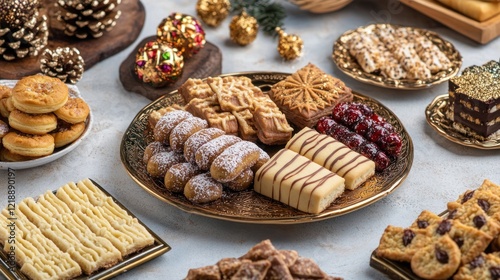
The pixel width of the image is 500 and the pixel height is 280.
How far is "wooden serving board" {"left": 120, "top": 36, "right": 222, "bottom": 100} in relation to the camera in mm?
3164

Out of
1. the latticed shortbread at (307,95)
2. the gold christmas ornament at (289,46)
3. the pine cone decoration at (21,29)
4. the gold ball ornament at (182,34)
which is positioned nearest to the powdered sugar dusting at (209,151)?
the latticed shortbread at (307,95)

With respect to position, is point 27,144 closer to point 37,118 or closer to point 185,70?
point 37,118

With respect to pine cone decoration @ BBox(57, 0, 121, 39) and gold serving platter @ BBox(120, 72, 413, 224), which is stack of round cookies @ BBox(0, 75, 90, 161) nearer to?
gold serving platter @ BBox(120, 72, 413, 224)

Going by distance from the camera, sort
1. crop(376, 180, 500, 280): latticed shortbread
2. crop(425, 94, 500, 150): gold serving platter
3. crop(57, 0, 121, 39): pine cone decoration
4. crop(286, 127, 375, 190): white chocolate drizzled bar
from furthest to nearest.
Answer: crop(57, 0, 121, 39): pine cone decoration, crop(425, 94, 500, 150): gold serving platter, crop(286, 127, 375, 190): white chocolate drizzled bar, crop(376, 180, 500, 280): latticed shortbread

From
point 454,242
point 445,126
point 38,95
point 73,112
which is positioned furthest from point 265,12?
point 454,242

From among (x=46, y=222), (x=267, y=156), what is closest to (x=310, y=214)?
(x=267, y=156)

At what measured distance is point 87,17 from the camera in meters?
3.41

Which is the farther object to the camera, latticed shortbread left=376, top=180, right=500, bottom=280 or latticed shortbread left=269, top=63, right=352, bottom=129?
latticed shortbread left=269, top=63, right=352, bottom=129

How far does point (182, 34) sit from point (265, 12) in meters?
0.63

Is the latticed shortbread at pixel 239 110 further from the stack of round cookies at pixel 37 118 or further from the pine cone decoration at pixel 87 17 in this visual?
the pine cone decoration at pixel 87 17

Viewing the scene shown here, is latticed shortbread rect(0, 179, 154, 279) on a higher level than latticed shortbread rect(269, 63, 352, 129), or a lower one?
higher

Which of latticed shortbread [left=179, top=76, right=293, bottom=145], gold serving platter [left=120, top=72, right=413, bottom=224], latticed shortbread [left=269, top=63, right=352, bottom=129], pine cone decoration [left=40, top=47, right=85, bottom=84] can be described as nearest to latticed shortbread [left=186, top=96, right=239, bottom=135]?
latticed shortbread [left=179, top=76, right=293, bottom=145]

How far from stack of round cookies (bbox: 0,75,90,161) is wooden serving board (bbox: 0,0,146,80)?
52cm

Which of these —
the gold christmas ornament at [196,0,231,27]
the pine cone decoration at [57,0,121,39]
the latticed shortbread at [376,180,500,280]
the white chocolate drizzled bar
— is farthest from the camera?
the gold christmas ornament at [196,0,231,27]
